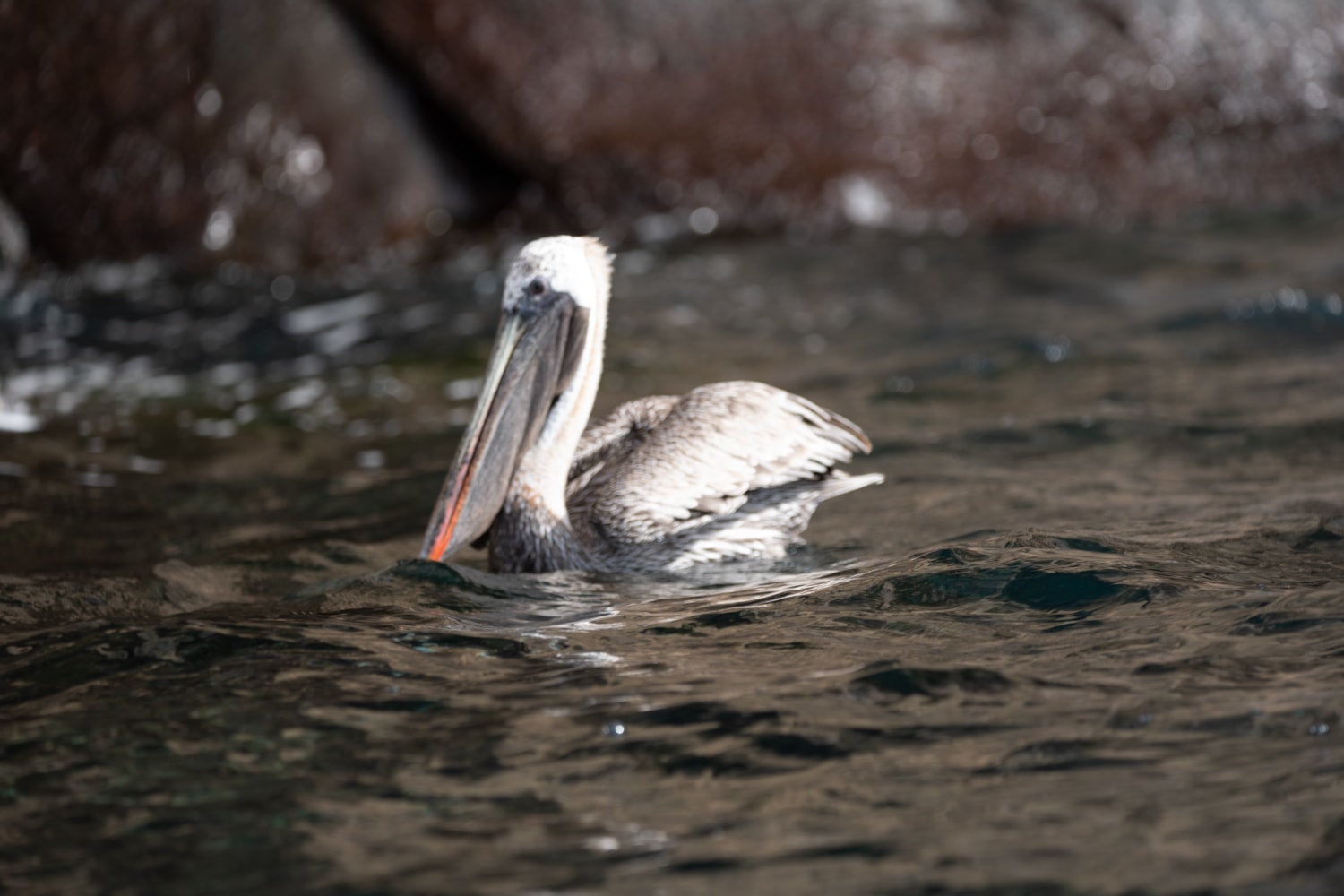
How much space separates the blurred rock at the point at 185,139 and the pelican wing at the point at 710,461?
4.83 meters

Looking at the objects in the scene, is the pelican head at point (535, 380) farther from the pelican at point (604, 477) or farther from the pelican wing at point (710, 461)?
the pelican wing at point (710, 461)

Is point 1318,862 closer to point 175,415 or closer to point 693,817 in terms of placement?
point 693,817

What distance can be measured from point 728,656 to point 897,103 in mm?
6760

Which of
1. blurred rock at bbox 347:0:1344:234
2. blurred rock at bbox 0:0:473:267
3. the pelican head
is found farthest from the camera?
blurred rock at bbox 347:0:1344:234

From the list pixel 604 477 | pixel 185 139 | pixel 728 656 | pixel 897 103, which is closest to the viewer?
pixel 728 656

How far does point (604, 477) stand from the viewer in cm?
464

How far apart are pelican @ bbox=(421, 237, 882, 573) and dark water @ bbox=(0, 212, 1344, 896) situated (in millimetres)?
176

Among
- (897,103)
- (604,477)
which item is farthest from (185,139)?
(604,477)

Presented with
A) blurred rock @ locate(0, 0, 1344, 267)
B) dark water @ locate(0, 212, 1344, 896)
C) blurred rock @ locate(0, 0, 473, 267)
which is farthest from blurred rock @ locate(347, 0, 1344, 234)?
dark water @ locate(0, 212, 1344, 896)

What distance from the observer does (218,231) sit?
8711 mm

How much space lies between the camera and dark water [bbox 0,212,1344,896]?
2.40m

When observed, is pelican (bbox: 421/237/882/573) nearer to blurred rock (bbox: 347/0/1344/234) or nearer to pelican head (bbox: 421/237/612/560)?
pelican head (bbox: 421/237/612/560)

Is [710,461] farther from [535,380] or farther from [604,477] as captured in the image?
[535,380]

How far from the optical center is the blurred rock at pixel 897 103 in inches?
360
